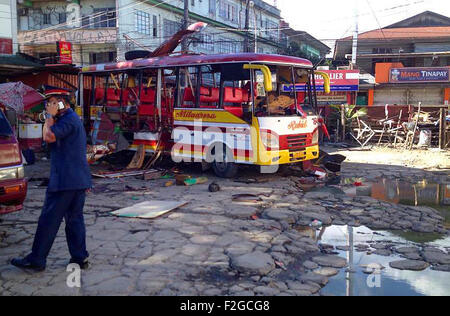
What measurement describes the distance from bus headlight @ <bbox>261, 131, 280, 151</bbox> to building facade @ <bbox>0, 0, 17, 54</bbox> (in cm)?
1645

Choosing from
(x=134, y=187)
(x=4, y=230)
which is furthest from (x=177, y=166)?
(x=4, y=230)

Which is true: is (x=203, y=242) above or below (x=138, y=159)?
below

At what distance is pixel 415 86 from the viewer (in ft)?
89.1

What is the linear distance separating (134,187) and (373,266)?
5.69 m

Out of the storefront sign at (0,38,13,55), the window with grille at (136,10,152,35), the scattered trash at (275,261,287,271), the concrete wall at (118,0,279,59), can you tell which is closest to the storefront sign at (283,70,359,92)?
the concrete wall at (118,0,279,59)

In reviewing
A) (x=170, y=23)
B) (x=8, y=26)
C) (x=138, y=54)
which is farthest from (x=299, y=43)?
(x=138, y=54)

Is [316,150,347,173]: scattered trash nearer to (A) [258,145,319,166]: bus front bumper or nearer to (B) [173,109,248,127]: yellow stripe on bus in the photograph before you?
(A) [258,145,319,166]: bus front bumper

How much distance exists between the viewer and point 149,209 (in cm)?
695

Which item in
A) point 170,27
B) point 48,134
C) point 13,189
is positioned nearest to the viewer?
point 48,134

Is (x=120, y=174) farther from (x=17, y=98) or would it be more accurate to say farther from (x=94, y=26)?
(x=94, y=26)

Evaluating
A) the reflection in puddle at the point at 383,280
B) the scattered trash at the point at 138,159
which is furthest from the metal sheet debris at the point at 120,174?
the reflection in puddle at the point at 383,280

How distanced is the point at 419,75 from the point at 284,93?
66.3 feet

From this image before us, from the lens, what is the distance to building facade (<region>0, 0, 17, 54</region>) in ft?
67.1

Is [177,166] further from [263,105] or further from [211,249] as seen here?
[211,249]
